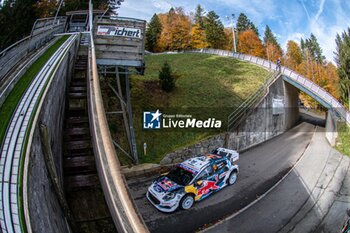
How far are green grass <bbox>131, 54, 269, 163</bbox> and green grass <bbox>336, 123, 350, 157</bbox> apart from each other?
27.1 ft

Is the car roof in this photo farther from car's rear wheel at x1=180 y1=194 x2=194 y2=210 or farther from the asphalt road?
the asphalt road

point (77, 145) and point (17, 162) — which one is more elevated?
point (17, 162)

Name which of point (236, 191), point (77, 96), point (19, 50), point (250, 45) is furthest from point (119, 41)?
point (250, 45)

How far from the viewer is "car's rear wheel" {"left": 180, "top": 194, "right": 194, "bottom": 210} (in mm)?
11109

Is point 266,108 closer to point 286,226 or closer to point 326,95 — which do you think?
point 326,95

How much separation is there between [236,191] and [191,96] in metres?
10.7

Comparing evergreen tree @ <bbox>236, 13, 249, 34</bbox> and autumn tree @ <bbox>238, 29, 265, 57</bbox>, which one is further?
evergreen tree @ <bbox>236, 13, 249, 34</bbox>

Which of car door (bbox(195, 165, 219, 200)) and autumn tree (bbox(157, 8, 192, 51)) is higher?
autumn tree (bbox(157, 8, 192, 51))

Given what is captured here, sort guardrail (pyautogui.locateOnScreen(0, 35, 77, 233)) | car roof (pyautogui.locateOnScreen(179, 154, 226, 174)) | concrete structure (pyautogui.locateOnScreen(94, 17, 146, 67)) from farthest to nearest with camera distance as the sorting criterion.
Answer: concrete structure (pyautogui.locateOnScreen(94, 17, 146, 67)), car roof (pyautogui.locateOnScreen(179, 154, 226, 174)), guardrail (pyautogui.locateOnScreen(0, 35, 77, 233))

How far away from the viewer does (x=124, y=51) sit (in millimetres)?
15016

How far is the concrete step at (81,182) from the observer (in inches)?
263

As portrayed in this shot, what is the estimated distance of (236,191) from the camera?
12.9 meters

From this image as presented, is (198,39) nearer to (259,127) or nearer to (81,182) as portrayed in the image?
(259,127)

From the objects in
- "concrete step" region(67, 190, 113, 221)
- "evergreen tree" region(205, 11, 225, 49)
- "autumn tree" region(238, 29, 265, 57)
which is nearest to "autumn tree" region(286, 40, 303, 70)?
"autumn tree" region(238, 29, 265, 57)
